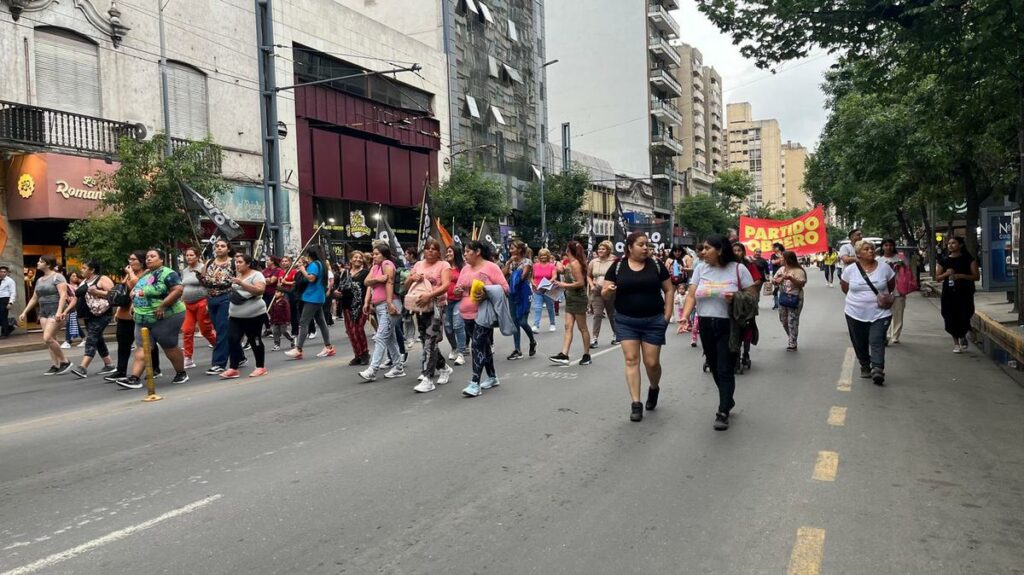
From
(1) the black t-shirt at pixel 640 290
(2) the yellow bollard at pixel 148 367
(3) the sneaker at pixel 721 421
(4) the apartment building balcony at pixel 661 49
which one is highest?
(4) the apartment building balcony at pixel 661 49

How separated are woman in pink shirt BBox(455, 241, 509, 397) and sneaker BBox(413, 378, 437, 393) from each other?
0.45 metres

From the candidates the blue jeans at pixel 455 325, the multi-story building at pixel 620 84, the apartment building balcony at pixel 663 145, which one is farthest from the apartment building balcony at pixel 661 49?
the blue jeans at pixel 455 325

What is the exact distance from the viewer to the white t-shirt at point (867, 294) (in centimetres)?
883

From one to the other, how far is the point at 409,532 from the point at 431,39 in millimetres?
38017

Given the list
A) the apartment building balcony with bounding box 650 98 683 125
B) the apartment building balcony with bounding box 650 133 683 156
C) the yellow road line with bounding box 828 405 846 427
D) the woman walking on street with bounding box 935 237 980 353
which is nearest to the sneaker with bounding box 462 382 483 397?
the yellow road line with bounding box 828 405 846 427

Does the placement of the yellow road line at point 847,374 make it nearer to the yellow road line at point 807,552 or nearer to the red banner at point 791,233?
the yellow road line at point 807,552

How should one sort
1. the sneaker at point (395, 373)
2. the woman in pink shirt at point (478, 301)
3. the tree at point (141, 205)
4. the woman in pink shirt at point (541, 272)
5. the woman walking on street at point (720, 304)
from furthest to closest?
1. the tree at point (141, 205)
2. the woman in pink shirt at point (541, 272)
3. the sneaker at point (395, 373)
4. the woman in pink shirt at point (478, 301)
5. the woman walking on street at point (720, 304)

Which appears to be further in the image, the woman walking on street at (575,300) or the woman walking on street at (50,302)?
the woman walking on street at (50,302)

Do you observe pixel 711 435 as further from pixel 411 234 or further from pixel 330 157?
pixel 411 234

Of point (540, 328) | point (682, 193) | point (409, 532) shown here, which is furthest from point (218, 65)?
point (682, 193)

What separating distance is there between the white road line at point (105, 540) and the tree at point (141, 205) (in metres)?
13.9

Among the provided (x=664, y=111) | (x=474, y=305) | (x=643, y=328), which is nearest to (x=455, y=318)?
(x=474, y=305)

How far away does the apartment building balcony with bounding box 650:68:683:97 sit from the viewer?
235 feet

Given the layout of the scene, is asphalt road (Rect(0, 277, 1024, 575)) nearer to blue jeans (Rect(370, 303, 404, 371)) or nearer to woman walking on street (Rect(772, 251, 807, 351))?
blue jeans (Rect(370, 303, 404, 371))
